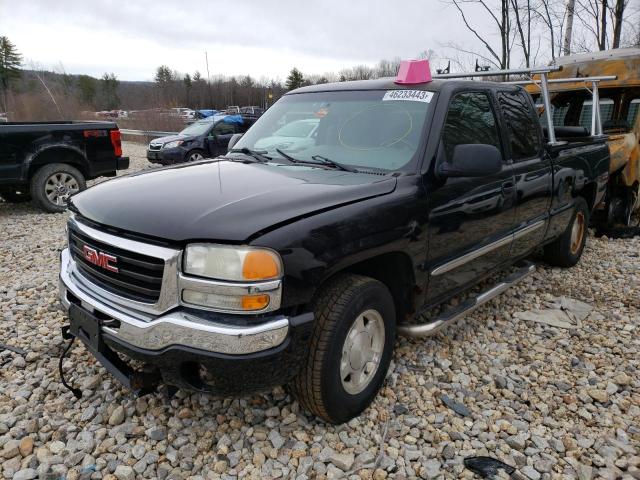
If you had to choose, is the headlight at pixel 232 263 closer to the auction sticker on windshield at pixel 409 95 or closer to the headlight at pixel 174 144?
the auction sticker on windshield at pixel 409 95

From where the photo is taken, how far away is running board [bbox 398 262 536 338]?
2.91 m

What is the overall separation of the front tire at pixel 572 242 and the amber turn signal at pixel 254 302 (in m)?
3.96

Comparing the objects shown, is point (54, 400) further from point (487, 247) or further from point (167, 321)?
point (487, 247)

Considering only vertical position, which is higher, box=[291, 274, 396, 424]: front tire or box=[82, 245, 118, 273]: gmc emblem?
box=[82, 245, 118, 273]: gmc emblem

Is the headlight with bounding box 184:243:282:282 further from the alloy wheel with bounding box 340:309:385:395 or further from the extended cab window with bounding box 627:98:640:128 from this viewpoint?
the extended cab window with bounding box 627:98:640:128

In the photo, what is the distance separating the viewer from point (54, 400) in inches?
113

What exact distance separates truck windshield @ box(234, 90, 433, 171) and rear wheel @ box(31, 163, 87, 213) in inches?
202

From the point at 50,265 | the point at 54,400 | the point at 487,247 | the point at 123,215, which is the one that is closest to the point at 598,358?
the point at 487,247

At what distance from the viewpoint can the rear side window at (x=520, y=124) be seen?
3.72 m

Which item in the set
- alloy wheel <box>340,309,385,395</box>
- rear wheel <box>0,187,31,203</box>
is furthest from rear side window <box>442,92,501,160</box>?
rear wheel <box>0,187,31,203</box>

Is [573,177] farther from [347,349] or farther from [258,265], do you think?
[258,265]

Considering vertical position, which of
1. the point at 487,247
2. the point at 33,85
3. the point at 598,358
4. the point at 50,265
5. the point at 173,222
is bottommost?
the point at 598,358

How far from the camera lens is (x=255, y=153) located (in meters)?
3.45

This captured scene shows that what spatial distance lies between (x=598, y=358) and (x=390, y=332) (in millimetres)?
1773
